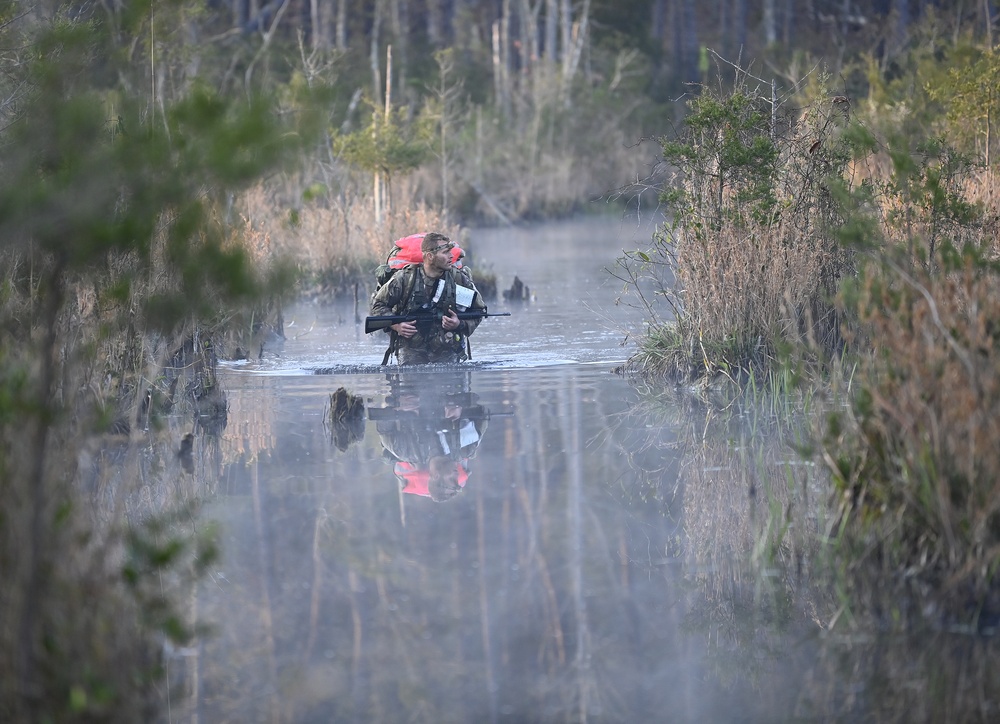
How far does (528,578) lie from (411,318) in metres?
5.57

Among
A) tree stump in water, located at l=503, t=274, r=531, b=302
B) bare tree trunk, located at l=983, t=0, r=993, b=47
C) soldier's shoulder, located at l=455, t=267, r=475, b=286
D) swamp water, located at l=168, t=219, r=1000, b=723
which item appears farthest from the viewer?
bare tree trunk, located at l=983, t=0, r=993, b=47

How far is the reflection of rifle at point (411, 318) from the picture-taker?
11195mm

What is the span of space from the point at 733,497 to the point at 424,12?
154 feet

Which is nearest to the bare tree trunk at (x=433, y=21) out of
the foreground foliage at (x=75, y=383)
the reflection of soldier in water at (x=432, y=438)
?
the reflection of soldier in water at (x=432, y=438)

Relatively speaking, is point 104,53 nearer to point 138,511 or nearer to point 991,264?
point 138,511

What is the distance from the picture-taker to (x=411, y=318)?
11.3 meters

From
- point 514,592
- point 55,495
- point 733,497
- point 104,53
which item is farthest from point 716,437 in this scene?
point 55,495

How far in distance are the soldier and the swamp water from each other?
1.03 metres

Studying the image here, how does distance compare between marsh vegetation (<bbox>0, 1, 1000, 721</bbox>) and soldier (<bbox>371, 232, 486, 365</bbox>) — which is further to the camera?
soldier (<bbox>371, 232, 486, 365</bbox>)

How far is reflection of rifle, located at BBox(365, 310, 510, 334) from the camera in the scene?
11.2 meters

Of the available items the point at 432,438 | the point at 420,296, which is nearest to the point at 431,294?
the point at 420,296

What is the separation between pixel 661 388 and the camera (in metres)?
10.6

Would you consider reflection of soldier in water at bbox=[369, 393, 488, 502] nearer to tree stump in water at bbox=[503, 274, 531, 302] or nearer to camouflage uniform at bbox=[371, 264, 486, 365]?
camouflage uniform at bbox=[371, 264, 486, 365]

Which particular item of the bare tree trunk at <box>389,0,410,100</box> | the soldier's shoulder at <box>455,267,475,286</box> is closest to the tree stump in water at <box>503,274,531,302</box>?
the soldier's shoulder at <box>455,267,475,286</box>
